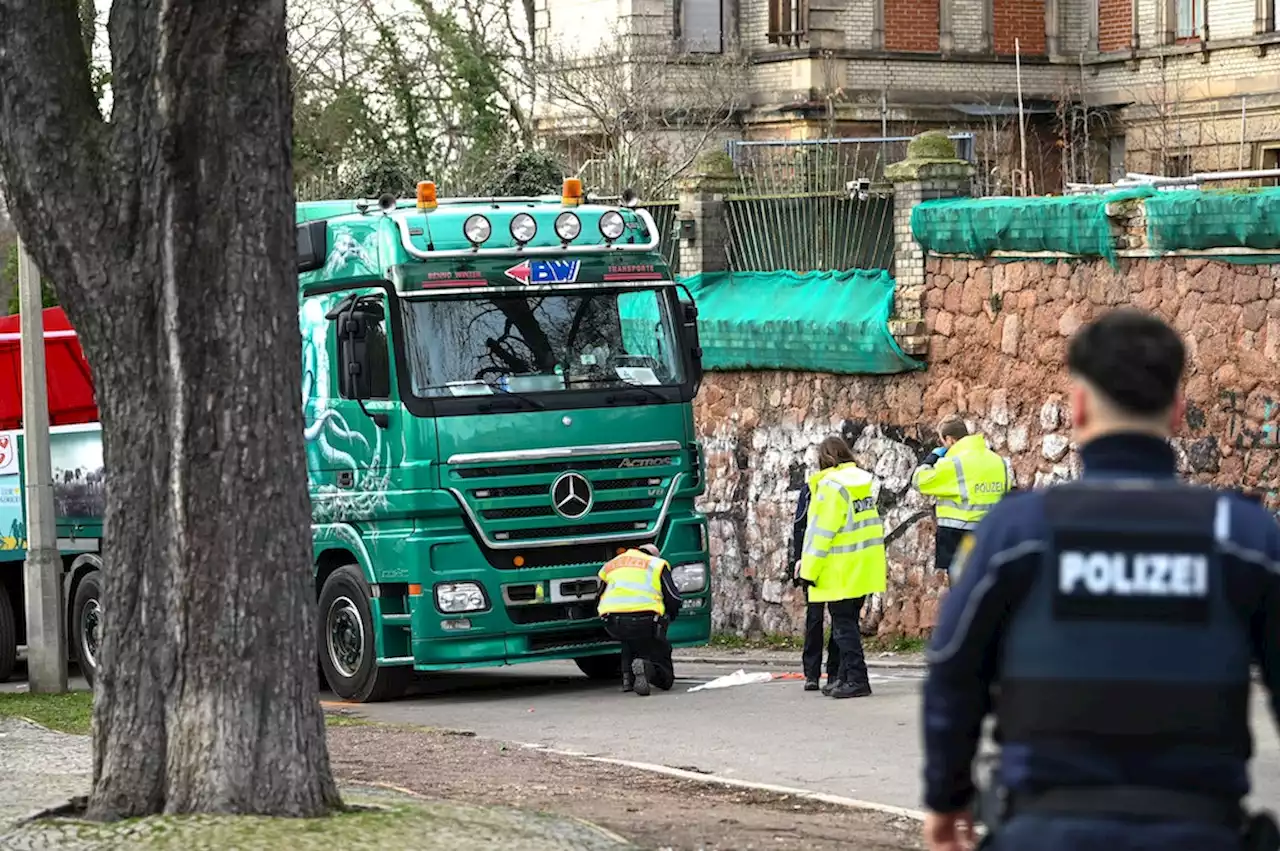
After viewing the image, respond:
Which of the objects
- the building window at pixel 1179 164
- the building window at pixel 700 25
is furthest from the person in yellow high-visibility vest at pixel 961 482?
the building window at pixel 700 25

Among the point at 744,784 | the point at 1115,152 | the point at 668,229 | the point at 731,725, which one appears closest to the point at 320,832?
the point at 744,784

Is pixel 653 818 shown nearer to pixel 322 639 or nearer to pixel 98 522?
pixel 322 639

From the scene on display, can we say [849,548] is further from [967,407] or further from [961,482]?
[967,407]

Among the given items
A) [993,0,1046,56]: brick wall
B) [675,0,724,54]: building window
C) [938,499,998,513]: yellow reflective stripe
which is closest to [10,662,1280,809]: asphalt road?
[938,499,998,513]: yellow reflective stripe

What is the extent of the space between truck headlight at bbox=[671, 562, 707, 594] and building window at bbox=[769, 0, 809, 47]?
22.3 metres

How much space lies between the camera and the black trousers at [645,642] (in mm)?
14547

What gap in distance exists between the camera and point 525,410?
584 inches

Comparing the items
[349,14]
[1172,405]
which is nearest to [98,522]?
[1172,405]

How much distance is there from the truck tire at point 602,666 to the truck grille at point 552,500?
144cm

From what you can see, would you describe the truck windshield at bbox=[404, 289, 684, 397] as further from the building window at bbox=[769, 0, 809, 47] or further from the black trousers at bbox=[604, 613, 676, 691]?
the building window at bbox=[769, 0, 809, 47]

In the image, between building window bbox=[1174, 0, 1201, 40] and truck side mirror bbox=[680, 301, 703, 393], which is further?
building window bbox=[1174, 0, 1201, 40]

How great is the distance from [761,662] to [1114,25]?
2295 centimetres

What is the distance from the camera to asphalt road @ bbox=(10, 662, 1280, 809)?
1088cm

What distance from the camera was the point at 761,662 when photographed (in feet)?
58.4
